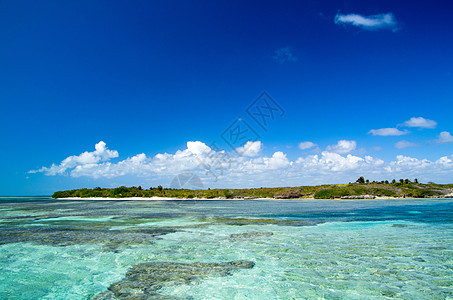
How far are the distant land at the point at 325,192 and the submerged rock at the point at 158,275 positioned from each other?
10997 centimetres

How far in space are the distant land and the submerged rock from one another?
361 ft

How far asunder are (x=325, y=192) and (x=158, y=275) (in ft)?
382

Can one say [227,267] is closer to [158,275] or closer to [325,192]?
[158,275]

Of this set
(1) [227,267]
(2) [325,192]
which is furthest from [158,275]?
→ (2) [325,192]

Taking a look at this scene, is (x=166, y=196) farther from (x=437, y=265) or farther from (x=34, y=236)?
(x=437, y=265)

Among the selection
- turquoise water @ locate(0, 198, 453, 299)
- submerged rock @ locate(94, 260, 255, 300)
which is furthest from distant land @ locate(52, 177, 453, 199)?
submerged rock @ locate(94, 260, 255, 300)

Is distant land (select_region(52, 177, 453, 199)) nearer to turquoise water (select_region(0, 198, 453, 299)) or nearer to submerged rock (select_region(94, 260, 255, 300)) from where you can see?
turquoise water (select_region(0, 198, 453, 299))

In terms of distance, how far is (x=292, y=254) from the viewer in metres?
13.2

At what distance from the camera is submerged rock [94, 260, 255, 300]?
834 cm

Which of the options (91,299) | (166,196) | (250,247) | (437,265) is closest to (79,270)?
(91,299)

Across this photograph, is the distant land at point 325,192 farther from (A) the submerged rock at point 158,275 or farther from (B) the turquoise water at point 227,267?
(A) the submerged rock at point 158,275

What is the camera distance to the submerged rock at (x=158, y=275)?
834 cm

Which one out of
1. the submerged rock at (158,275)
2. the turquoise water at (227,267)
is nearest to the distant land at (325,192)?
the turquoise water at (227,267)

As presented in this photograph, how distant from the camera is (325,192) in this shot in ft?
382
